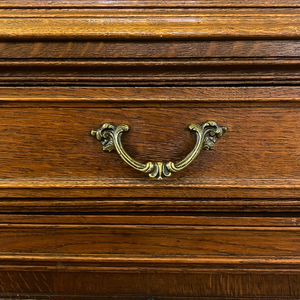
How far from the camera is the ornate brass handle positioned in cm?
37

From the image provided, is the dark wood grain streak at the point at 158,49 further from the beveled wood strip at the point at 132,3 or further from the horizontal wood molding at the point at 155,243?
the horizontal wood molding at the point at 155,243

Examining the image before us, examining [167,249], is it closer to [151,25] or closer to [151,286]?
[151,286]

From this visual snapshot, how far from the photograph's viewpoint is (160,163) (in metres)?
0.39

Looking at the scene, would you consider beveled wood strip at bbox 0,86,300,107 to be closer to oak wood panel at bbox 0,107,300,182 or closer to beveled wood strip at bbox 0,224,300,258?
oak wood panel at bbox 0,107,300,182

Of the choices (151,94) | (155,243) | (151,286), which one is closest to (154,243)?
(155,243)

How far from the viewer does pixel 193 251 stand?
45 centimetres

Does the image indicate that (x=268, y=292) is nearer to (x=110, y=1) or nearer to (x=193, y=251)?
(x=193, y=251)

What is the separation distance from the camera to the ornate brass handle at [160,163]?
37cm

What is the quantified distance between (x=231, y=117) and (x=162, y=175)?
0.12m

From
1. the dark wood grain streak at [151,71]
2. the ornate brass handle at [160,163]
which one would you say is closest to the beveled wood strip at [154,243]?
the ornate brass handle at [160,163]

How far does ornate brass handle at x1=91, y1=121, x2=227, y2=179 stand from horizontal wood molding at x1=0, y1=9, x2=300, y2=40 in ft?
0.35

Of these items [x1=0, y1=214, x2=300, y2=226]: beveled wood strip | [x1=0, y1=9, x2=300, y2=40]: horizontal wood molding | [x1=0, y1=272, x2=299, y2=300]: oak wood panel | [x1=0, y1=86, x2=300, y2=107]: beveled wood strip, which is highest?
[x1=0, y1=9, x2=300, y2=40]: horizontal wood molding

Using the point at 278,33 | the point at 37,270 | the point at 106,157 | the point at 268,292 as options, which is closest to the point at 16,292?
the point at 37,270

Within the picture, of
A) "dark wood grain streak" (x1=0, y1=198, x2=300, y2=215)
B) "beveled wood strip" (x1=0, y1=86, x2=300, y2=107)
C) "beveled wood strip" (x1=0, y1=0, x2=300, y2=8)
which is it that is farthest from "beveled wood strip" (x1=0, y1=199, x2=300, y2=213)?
"beveled wood strip" (x1=0, y1=0, x2=300, y2=8)
